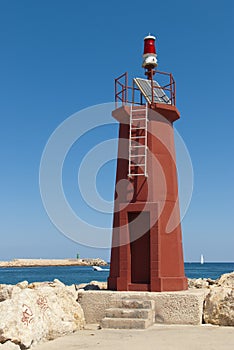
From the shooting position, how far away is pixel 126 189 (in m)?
12.1

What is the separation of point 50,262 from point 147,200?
101168 mm

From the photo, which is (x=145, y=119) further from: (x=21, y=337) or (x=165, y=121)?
(x=21, y=337)

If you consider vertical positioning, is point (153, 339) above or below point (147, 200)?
below

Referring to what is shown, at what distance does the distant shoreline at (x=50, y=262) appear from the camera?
10388 cm

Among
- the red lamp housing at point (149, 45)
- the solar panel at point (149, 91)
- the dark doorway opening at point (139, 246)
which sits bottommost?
the dark doorway opening at point (139, 246)

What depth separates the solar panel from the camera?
12.3 m

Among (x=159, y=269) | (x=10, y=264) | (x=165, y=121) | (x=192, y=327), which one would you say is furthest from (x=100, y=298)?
(x=10, y=264)

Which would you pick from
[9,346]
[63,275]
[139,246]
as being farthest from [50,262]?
[9,346]

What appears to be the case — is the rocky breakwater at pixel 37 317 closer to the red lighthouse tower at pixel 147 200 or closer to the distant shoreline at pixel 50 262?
the red lighthouse tower at pixel 147 200

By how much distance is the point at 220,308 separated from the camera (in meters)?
10.3

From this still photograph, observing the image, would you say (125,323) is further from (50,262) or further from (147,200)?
(50,262)

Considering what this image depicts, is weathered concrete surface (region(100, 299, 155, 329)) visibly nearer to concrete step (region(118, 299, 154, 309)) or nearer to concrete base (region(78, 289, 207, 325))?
concrete step (region(118, 299, 154, 309))

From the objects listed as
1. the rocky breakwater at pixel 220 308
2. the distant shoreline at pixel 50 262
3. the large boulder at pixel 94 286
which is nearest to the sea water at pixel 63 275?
the distant shoreline at pixel 50 262

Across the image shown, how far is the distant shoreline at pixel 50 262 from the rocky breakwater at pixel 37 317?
96.6 metres
